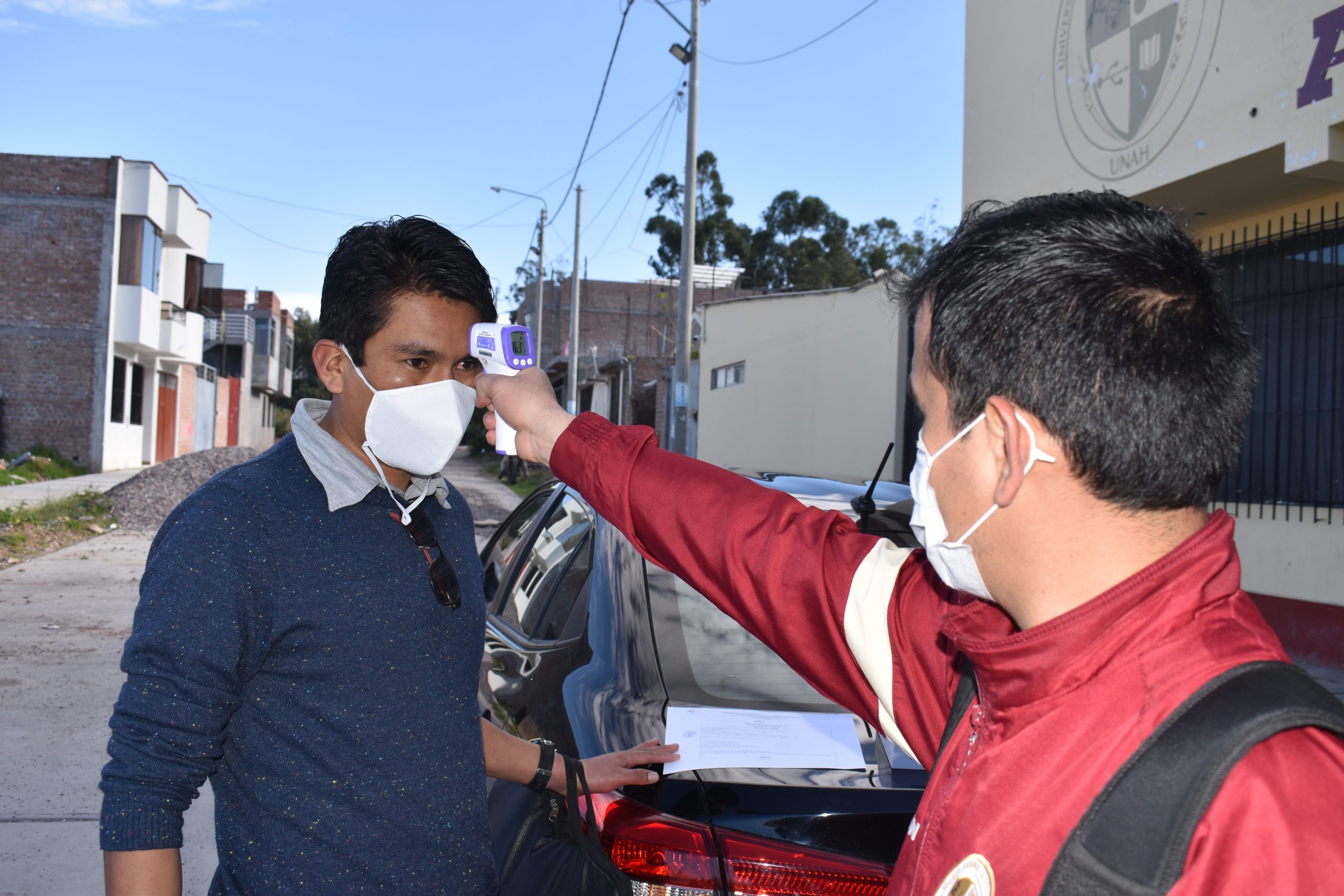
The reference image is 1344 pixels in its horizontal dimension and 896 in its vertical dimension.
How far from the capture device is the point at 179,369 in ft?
102

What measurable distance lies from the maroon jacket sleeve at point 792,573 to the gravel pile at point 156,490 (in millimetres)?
14868

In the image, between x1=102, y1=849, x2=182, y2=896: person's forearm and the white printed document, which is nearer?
x1=102, y1=849, x2=182, y2=896: person's forearm

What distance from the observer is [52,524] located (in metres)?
13.5

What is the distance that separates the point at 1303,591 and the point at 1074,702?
6994mm

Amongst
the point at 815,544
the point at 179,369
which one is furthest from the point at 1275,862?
the point at 179,369

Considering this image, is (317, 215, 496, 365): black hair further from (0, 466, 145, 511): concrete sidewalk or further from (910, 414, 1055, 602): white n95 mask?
(0, 466, 145, 511): concrete sidewalk

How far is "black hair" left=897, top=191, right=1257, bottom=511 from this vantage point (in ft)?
3.25

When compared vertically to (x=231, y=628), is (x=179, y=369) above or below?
above

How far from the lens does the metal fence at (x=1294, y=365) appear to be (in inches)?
261

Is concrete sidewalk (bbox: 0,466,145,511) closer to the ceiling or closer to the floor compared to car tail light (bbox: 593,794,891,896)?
closer to the floor

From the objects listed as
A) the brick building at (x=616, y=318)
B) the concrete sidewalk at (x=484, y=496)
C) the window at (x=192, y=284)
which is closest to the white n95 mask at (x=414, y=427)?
the concrete sidewalk at (x=484, y=496)

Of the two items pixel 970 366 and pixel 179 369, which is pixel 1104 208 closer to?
pixel 970 366

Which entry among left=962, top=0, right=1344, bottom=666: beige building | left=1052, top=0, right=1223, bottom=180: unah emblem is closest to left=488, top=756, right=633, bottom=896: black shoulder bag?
left=962, top=0, right=1344, bottom=666: beige building

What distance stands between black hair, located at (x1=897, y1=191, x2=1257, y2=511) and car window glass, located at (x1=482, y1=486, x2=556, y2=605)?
8.87 feet
